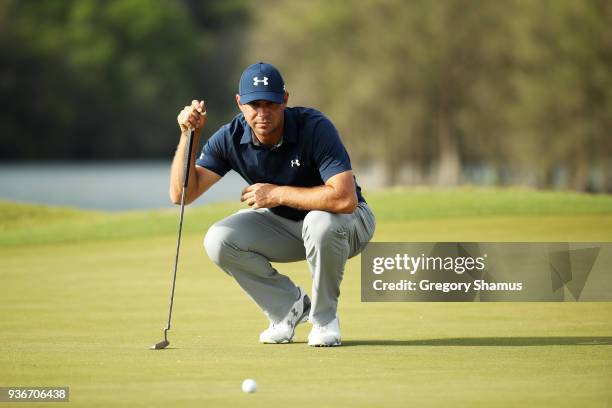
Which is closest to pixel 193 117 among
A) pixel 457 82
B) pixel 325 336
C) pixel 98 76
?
pixel 325 336

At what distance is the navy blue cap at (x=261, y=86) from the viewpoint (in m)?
6.52

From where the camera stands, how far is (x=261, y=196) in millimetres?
6691

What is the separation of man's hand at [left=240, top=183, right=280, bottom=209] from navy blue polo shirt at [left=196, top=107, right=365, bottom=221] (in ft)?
0.48

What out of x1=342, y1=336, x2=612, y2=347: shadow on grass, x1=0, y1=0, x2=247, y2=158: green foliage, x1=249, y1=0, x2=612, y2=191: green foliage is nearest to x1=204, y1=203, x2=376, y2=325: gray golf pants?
x1=342, y1=336, x2=612, y2=347: shadow on grass

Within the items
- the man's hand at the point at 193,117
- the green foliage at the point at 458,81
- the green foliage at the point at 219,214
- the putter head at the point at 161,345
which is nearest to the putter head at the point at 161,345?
the putter head at the point at 161,345

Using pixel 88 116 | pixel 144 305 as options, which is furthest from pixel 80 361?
pixel 88 116

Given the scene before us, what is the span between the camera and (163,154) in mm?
86938

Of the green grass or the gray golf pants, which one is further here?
the gray golf pants

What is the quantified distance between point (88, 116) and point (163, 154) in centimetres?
975

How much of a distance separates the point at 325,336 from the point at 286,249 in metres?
0.72

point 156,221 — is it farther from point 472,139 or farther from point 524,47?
point 472,139

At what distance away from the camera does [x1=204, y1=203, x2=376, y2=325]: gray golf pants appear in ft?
21.9

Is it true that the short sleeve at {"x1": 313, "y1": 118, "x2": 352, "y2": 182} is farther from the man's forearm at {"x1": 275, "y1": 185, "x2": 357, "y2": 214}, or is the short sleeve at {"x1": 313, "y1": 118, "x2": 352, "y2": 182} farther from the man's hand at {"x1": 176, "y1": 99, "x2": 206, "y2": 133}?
the man's hand at {"x1": 176, "y1": 99, "x2": 206, "y2": 133}

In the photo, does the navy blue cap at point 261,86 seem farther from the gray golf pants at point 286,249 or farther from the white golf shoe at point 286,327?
the white golf shoe at point 286,327
